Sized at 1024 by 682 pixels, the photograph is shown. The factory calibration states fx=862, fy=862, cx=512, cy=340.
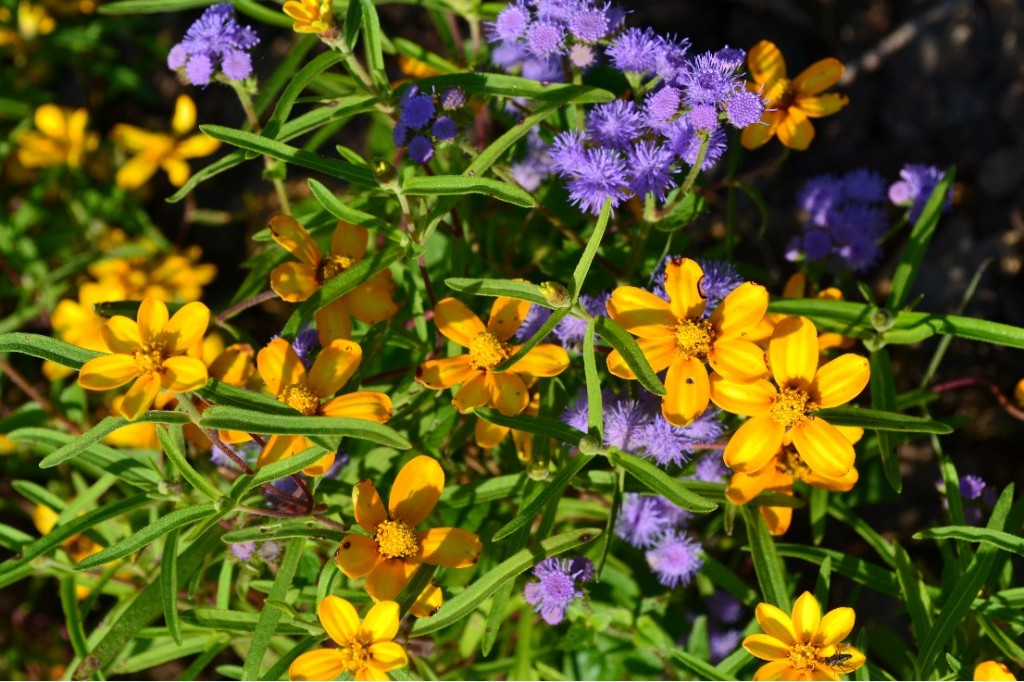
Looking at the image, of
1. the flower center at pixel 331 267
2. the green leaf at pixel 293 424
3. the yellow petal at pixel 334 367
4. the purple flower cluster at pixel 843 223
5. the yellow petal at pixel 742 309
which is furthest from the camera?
the purple flower cluster at pixel 843 223

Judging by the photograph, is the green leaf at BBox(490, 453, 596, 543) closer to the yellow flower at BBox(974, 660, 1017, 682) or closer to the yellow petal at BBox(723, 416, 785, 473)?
the yellow petal at BBox(723, 416, 785, 473)

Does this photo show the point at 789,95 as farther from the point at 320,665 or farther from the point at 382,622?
the point at 320,665

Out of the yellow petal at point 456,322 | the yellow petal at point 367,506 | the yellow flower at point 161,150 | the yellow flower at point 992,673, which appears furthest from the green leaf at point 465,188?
the yellow flower at point 161,150

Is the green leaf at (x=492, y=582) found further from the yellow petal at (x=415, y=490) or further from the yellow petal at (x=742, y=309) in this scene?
the yellow petal at (x=742, y=309)

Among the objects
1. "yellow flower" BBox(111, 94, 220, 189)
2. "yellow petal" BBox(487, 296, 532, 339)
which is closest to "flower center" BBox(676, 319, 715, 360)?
"yellow petal" BBox(487, 296, 532, 339)

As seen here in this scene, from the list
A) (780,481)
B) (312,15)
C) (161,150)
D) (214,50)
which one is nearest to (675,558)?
(780,481)

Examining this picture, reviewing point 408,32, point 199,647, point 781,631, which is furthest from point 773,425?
point 408,32

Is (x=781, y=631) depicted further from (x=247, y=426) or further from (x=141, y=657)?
(x=141, y=657)
